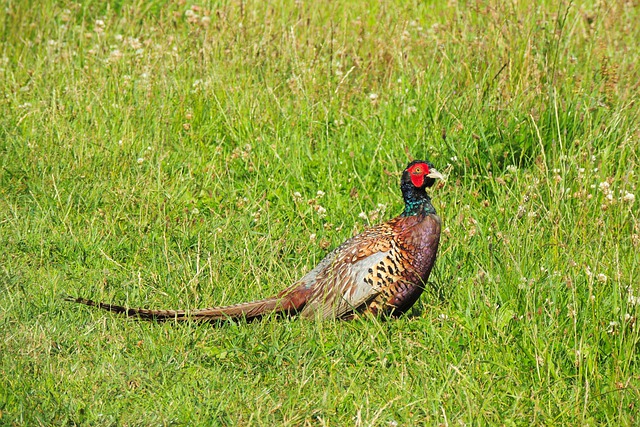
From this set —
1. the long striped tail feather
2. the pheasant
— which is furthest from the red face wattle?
the long striped tail feather

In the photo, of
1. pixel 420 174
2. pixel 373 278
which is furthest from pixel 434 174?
pixel 373 278

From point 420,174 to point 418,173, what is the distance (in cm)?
1

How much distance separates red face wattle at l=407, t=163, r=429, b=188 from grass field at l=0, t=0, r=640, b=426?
0.41 meters

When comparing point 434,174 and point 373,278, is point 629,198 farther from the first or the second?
point 373,278

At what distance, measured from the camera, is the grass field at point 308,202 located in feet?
12.4

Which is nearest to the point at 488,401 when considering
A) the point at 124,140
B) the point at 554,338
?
the point at 554,338

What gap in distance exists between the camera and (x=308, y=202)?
559 cm

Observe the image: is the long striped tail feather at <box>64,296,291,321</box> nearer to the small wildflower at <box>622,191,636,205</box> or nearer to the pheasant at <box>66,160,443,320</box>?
the pheasant at <box>66,160,443,320</box>

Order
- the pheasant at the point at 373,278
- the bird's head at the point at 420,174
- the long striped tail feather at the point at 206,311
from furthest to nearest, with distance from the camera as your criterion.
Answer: the bird's head at the point at 420,174, the pheasant at the point at 373,278, the long striped tail feather at the point at 206,311

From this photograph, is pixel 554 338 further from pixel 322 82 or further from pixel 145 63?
pixel 145 63

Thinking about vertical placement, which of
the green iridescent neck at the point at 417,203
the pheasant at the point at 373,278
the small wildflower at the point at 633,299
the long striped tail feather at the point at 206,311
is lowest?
the long striped tail feather at the point at 206,311

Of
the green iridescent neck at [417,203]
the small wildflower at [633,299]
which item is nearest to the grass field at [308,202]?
the small wildflower at [633,299]

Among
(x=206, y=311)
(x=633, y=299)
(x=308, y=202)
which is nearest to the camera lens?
(x=633, y=299)

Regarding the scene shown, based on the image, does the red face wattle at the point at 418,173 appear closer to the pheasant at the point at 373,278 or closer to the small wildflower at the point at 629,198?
the pheasant at the point at 373,278
